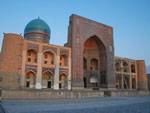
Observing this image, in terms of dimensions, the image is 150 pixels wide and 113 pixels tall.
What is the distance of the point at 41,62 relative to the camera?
90.6ft

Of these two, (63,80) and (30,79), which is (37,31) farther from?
(63,80)

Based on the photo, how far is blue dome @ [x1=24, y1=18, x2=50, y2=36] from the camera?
34.1 metres

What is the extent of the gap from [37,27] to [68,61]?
10.3 meters

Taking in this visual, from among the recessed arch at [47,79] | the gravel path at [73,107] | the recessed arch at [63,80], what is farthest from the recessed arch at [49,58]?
the gravel path at [73,107]

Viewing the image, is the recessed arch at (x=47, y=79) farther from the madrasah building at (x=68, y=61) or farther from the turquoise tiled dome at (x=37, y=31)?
the turquoise tiled dome at (x=37, y=31)

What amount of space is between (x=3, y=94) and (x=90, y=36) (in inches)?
762

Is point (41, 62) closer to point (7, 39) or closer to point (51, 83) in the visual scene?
point (51, 83)

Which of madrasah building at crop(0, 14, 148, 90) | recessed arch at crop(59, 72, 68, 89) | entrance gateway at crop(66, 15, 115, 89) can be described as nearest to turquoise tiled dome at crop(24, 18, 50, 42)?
madrasah building at crop(0, 14, 148, 90)

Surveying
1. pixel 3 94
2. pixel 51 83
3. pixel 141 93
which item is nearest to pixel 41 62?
pixel 51 83

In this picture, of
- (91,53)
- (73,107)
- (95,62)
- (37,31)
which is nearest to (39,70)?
(37,31)

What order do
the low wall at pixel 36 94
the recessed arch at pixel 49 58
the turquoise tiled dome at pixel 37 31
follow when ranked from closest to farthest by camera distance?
the low wall at pixel 36 94
the recessed arch at pixel 49 58
the turquoise tiled dome at pixel 37 31

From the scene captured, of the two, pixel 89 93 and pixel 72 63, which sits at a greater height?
pixel 72 63

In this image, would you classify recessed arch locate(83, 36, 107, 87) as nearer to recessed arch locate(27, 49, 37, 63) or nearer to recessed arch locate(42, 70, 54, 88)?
recessed arch locate(42, 70, 54, 88)

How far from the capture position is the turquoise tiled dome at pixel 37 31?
111 feet
